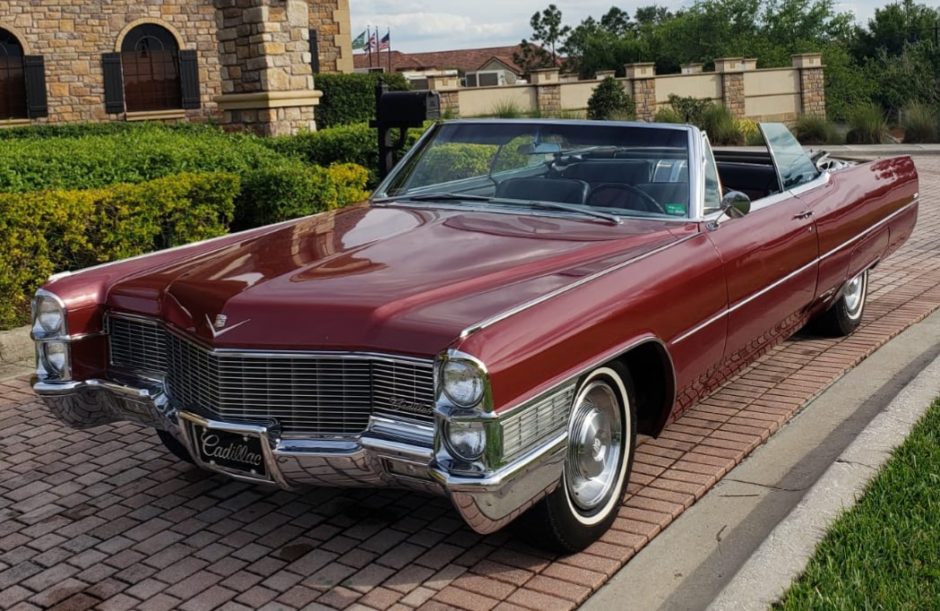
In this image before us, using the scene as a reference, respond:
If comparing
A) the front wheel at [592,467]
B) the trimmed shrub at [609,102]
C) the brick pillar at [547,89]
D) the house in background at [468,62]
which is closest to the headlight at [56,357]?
the front wheel at [592,467]

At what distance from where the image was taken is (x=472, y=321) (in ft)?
12.0

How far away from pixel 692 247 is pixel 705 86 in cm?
3896

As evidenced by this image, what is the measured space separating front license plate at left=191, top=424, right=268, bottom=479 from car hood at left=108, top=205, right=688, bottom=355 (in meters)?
0.33

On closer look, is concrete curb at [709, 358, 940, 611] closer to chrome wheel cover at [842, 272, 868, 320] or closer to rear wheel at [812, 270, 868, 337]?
rear wheel at [812, 270, 868, 337]

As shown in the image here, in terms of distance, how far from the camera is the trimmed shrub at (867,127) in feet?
89.7

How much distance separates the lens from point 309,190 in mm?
10141

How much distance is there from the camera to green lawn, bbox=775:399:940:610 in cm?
352

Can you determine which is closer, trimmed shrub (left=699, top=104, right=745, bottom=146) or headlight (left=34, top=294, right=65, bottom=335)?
headlight (left=34, top=294, right=65, bottom=335)

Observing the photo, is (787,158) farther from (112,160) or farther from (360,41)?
(360,41)

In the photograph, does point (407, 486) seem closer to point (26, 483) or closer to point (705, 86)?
point (26, 483)

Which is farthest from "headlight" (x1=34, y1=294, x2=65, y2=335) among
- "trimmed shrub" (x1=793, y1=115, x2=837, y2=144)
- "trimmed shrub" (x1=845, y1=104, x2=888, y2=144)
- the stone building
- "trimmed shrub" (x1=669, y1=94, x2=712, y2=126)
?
"trimmed shrub" (x1=669, y1=94, x2=712, y2=126)

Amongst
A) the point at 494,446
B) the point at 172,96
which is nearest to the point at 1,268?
the point at 494,446

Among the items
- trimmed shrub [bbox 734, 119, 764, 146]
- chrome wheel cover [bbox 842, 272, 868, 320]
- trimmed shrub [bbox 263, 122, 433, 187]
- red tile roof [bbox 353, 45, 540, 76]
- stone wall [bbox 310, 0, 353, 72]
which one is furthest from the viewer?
red tile roof [bbox 353, 45, 540, 76]

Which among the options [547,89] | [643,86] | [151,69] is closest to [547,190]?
[151,69]
